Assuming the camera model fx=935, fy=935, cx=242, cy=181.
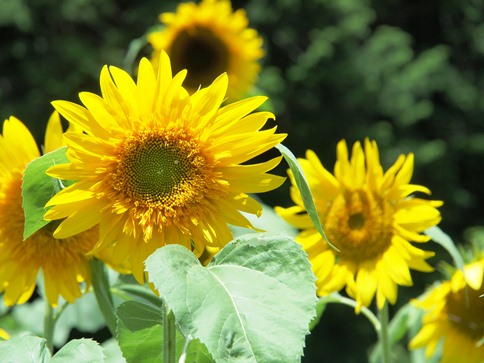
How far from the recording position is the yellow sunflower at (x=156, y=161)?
2.45 ft

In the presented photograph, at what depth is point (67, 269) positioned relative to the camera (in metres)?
0.93

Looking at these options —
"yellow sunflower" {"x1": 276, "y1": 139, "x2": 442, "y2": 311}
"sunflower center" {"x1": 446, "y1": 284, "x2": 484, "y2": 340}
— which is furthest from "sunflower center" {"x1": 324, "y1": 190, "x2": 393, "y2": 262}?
"sunflower center" {"x1": 446, "y1": 284, "x2": 484, "y2": 340}

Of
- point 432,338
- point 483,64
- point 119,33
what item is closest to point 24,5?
point 119,33

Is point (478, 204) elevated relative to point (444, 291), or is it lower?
lower

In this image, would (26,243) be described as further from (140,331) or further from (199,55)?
(199,55)

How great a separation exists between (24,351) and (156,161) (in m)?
0.22

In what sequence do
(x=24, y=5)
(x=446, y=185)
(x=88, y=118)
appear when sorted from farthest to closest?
1. (x=446, y=185)
2. (x=24, y=5)
3. (x=88, y=118)

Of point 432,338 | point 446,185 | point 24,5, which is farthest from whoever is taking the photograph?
point 446,185

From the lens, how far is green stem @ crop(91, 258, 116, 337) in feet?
2.78

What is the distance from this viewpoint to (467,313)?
3.64ft

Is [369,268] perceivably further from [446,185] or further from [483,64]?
[483,64]

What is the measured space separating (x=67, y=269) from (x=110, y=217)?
18 centimetres

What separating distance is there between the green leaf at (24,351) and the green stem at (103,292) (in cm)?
18

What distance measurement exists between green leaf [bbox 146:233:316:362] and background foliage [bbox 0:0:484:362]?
4.28 meters
